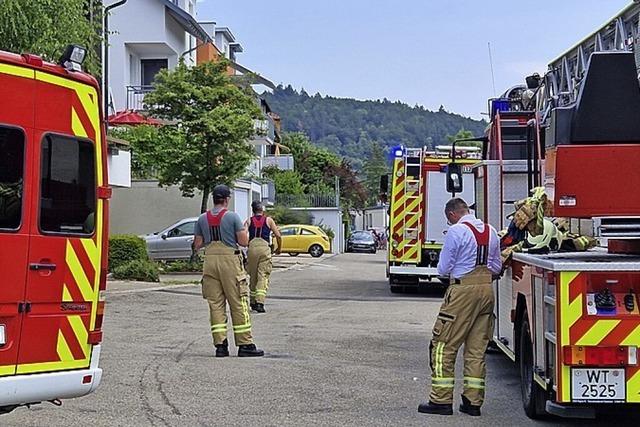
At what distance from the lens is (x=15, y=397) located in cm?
651

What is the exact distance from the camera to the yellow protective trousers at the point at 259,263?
54.7 ft

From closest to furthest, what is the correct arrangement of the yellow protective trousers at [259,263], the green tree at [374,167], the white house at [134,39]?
1. the yellow protective trousers at [259,263]
2. the white house at [134,39]
3. the green tree at [374,167]

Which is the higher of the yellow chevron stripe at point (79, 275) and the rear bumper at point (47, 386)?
the yellow chevron stripe at point (79, 275)

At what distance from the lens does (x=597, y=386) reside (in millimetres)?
7094

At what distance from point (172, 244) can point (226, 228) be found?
62.3 ft

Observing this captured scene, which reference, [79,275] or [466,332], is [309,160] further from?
[79,275]

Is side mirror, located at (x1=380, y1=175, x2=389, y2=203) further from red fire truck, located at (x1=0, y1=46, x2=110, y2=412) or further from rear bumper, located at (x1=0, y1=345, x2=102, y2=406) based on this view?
rear bumper, located at (x1=0, y1=345, x2=102, y2=406)

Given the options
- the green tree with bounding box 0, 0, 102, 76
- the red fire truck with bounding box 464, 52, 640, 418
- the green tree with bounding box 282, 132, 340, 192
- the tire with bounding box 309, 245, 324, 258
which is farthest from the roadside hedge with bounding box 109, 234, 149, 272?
the green tree with bounding box 282, 132, 340, 192

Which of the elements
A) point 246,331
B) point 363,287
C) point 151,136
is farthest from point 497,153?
point 151,136

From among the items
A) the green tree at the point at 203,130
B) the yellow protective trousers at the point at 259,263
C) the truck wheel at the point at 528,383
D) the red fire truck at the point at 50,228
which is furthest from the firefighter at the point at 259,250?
the green tree at the point at 203,130

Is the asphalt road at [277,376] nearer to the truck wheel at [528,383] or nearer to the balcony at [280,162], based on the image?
the truck wheel at [528,383]

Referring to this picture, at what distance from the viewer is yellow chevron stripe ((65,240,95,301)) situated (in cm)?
696

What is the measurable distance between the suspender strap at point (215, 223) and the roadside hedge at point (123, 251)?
12095 mm

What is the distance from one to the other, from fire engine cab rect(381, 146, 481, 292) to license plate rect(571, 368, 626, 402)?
1329 cm
